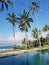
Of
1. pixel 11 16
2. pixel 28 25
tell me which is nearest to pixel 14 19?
pixel 11 16

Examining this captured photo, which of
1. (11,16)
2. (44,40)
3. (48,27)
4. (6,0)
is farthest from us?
(48,27)

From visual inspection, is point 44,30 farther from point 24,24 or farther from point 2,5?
point 2,5

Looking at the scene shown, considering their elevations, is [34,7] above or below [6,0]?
above

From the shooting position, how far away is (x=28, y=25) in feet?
256

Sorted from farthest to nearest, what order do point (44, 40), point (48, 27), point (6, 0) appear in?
point (48, 27)
point (44, 40)
point (6, 0)

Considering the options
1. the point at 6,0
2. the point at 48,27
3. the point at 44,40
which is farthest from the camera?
the point at 48,27

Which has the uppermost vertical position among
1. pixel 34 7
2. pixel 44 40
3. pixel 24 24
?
pixel 34 7

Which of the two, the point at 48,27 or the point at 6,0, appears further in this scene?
the point at 48,27

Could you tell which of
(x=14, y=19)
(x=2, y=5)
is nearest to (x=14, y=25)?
(x=14, y=19)

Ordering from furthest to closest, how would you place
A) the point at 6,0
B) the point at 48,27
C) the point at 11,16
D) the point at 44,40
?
the point at 48,27 < the point at 44,40 < the point at 11,16 < the point at 6,0

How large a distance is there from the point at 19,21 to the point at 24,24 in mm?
2702

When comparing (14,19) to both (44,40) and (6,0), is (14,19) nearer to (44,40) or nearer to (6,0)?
(6,0)

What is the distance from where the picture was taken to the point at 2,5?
163ft

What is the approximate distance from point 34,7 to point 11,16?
1161cm
